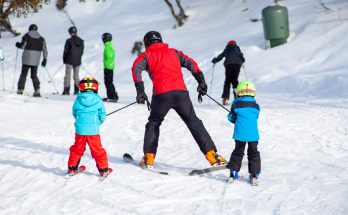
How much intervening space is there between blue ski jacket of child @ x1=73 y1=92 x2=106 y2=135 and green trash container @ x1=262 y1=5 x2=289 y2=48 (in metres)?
10.3

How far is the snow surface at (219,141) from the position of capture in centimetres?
525

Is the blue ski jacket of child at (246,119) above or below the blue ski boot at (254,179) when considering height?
above

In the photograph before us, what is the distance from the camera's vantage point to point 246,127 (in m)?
5.71

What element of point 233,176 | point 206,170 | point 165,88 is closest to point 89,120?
point 165,88

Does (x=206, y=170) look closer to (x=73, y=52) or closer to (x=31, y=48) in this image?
(x=31, y=48)

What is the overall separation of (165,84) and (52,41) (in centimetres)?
2037

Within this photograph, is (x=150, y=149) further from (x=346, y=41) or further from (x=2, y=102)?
(x=346, y=41)

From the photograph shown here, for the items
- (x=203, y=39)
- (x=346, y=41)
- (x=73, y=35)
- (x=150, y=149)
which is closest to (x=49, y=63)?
(x=203, y=39)

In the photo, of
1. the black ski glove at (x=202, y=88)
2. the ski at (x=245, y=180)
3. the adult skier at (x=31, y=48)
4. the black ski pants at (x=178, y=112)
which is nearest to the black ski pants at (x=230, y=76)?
the adult skier at (x=31, y=48)

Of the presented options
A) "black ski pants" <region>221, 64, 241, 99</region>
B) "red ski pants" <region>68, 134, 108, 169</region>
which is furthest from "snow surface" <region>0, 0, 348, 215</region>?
"black ski pants" <region>221, 64, 241, 99</region>

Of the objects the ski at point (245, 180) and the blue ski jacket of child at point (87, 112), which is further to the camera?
the blue ski jacket of child at point (87, 112)

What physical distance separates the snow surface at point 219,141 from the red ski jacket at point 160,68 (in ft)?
3.45

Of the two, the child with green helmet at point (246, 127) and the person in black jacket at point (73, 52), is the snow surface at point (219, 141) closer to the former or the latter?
the child with green helmet at point (246, 127)

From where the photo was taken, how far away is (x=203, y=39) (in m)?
19.4
